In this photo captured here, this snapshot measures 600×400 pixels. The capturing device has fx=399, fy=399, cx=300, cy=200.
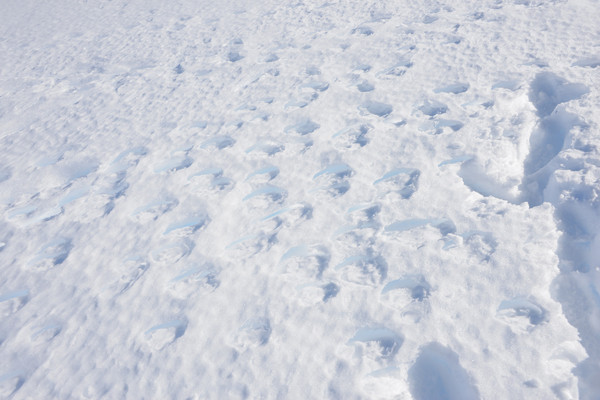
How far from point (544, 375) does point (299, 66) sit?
269cm

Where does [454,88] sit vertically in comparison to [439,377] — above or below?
above

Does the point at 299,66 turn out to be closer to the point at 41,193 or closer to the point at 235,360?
the point at 41,193

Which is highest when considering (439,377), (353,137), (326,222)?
(353,137)

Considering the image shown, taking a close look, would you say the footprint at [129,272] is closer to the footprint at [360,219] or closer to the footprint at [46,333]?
the footprint at [46,333]

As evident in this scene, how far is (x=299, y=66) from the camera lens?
10.7 feet

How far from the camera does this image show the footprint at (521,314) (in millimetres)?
1396

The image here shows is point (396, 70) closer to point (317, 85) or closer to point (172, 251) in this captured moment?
point (317, 85)

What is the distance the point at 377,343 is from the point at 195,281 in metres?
0.87

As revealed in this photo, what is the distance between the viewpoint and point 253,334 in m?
1.60

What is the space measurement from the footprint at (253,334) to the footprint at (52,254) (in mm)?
1134

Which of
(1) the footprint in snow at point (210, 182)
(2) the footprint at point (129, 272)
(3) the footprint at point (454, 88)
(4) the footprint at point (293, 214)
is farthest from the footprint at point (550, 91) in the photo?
(2) the footprint at point (129, 272)

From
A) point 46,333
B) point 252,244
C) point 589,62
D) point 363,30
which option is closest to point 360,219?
point 252,244


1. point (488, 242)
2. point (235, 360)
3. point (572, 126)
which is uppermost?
point (572, 126)

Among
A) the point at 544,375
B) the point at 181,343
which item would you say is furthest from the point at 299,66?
the point at 544,375
